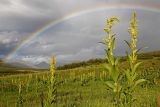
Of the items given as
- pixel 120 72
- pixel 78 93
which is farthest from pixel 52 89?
pixel 78 93

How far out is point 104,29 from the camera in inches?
273

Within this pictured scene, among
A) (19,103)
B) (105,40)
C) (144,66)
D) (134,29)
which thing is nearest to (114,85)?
(105,40)

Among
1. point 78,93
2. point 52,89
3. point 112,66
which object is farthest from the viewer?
point 78,93

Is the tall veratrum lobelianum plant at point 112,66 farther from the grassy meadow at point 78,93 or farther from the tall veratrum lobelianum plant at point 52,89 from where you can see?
the tall veratrum lobelianum plant at point 52,89

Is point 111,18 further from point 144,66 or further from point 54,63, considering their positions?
point 144,66

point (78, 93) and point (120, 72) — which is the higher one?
point (120, 72)

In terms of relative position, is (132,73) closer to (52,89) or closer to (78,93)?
(52,89)

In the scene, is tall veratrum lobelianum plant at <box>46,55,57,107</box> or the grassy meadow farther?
the grassy meadow

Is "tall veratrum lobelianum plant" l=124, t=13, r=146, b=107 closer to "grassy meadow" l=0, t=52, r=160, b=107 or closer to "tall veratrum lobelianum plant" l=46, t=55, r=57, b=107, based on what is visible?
"grassy meadow" l=0, t=52, r=160, b=107

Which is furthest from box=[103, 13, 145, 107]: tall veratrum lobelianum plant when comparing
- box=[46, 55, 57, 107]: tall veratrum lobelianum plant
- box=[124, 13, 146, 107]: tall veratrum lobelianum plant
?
box=[46, 55, 57, 107]: tall veratrum lobelianum plant

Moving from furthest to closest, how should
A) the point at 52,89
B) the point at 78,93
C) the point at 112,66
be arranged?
the point at 78,93, the point at 52,89, the point at 112,66

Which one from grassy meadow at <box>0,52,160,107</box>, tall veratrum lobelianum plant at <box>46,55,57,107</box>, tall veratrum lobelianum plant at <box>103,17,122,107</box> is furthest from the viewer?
grassy meadow at <box>0,52,160,107</box>

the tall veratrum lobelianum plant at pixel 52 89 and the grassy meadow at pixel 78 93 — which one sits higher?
the tall veratrum lobelianum plant at pixel 52 89

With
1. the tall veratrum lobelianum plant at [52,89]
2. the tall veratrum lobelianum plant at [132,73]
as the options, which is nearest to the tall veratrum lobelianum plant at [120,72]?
the tall veratrum lobelianum plant at [132,73]
